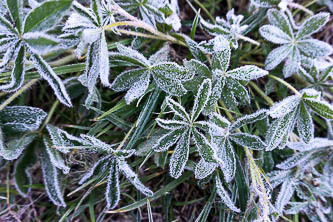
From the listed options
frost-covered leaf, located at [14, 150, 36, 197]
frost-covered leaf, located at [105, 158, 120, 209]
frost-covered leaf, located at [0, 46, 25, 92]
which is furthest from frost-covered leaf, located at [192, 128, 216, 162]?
Answer: frost-covered leaf, located at [14, 150, 36, 197]

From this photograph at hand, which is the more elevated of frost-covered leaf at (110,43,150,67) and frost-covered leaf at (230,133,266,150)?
frost-covered leaf at (110,43,150,67)

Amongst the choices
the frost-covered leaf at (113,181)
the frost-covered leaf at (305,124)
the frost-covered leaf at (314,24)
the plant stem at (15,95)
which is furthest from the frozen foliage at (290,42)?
the plant stem at (15,95)

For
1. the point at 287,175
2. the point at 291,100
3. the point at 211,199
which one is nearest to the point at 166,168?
the point at 211,199

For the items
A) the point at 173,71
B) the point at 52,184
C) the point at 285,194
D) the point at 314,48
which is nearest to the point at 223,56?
the point at 173,71

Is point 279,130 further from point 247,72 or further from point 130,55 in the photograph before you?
point 130,55

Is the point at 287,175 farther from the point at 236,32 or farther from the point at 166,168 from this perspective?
the point at 236,32

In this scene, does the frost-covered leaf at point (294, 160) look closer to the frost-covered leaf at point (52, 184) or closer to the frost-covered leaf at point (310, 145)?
the frost-covered leaf at point (310, 145)

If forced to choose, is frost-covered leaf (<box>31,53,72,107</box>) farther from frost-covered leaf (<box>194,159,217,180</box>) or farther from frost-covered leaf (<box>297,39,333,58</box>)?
frost-covered leaf (<box>297,39,333,58</box>)
